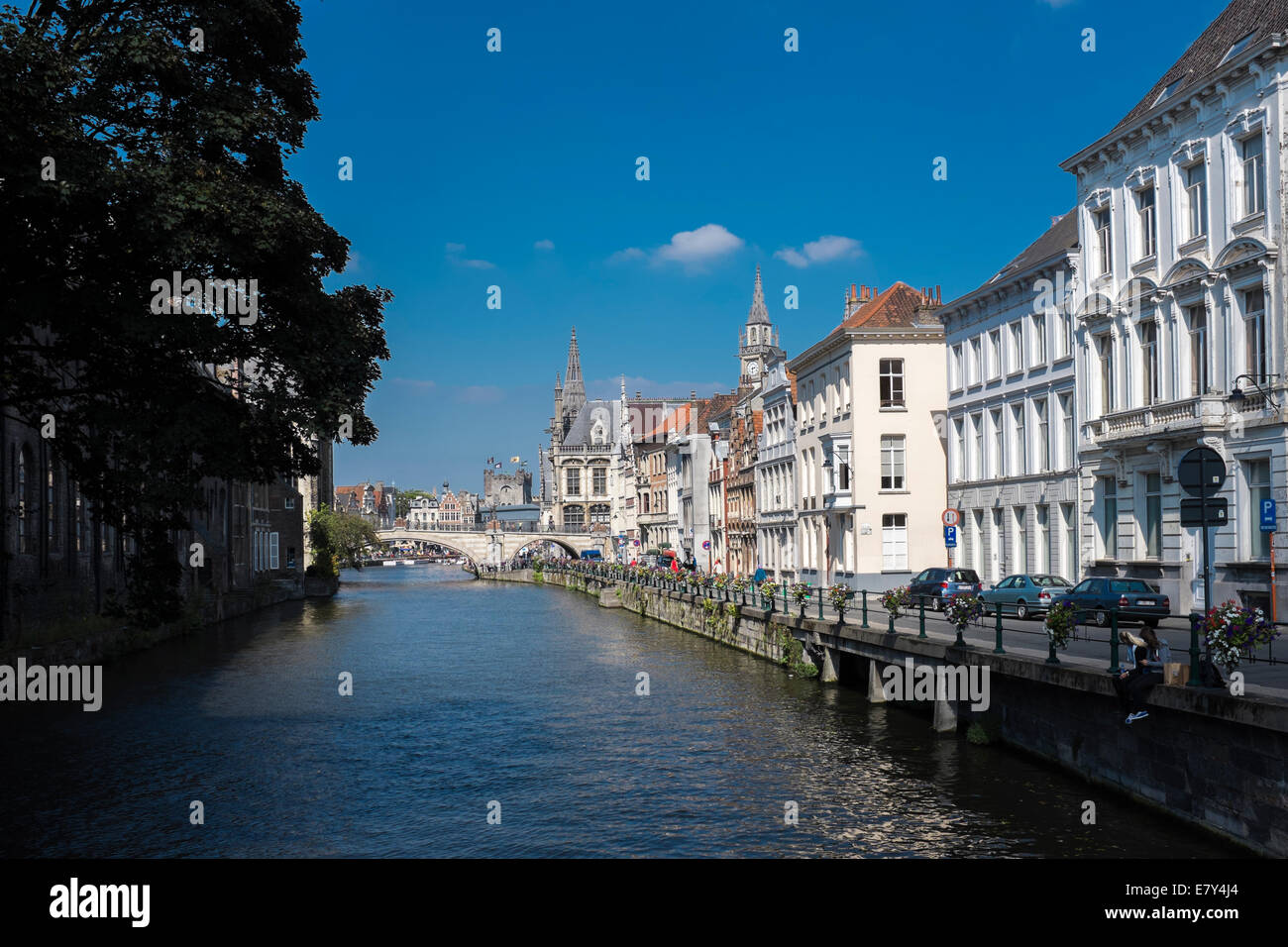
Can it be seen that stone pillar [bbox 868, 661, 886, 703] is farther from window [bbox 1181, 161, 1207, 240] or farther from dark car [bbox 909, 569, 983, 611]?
window [bbox 1181, 161, 1207, 240]

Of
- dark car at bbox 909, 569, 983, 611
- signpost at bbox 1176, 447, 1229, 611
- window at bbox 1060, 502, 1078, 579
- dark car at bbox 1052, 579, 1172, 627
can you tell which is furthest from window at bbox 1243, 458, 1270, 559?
signpost at bbox 1176, 447, 1229, 611

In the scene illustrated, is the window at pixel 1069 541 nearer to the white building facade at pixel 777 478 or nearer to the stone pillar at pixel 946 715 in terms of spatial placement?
the stone pillar at pixel 946 715

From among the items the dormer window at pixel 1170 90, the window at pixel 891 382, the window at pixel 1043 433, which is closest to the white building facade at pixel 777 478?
the window at pixel 891 382

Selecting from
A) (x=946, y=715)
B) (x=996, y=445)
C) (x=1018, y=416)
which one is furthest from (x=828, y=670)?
(x=996, y=445)

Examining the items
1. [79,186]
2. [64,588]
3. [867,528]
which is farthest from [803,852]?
[867,528]

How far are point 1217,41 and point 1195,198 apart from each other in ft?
15.1

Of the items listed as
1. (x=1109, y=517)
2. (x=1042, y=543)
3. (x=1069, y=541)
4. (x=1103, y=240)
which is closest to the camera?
(x=1103, y=240)

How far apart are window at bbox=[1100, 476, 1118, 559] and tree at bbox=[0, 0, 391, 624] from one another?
2364 cm

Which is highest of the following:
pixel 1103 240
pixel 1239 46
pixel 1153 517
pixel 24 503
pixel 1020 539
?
pixel 1239 46

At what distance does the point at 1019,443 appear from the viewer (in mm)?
40500

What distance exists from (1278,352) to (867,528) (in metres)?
24.5

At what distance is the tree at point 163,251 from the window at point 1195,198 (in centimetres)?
2157

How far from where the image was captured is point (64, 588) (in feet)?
128

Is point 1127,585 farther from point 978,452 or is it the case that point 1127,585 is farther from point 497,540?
point 497,540
